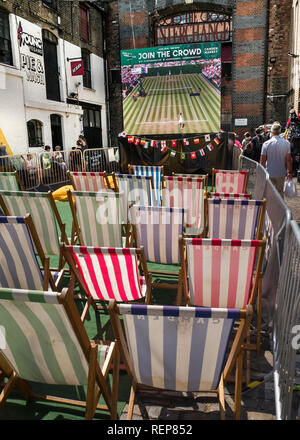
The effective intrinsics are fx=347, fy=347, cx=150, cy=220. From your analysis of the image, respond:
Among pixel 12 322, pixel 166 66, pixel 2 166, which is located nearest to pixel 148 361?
pixel 12 322

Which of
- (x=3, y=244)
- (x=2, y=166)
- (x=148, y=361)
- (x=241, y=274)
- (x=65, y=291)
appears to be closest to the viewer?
(x=65, y=291)

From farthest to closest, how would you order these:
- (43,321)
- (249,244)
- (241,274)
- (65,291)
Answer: (241,274)
(249,244)
(43,321)
(65,291)

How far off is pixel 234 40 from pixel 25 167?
1461cm

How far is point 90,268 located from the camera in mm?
2795

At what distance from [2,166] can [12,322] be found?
9543mm

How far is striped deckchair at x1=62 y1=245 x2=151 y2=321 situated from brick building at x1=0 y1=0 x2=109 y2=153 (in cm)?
1287

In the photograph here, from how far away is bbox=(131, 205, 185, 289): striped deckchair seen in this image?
12.5 feet

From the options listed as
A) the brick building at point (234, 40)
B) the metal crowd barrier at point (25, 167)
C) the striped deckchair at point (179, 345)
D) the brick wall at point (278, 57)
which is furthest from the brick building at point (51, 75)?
the striped deckchair at point (179, 345)

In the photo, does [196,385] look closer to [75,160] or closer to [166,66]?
[75,160]

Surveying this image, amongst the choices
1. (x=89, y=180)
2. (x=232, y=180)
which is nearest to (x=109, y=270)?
(x=89, y=180)

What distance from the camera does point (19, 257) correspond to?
116 inches

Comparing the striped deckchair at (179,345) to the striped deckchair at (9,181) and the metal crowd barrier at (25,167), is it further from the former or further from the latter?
the metal crowd barrier at (25,167)

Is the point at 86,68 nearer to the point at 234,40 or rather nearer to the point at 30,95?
the point at 30,95
